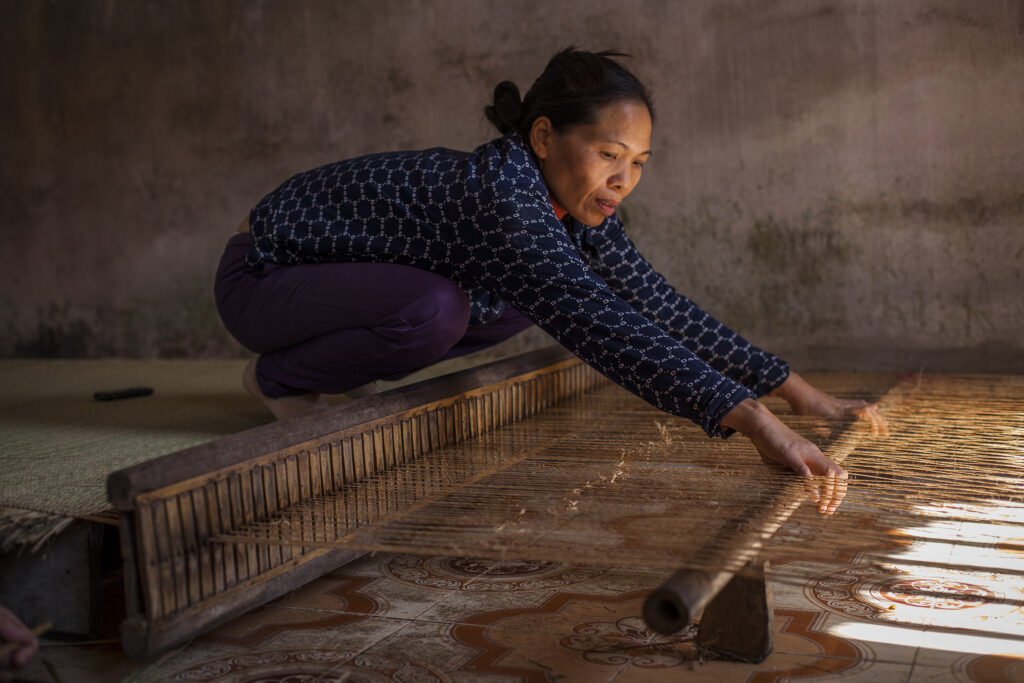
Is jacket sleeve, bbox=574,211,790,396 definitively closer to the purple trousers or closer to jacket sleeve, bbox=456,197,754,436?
the purple trousers

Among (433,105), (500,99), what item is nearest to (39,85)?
(433,105)

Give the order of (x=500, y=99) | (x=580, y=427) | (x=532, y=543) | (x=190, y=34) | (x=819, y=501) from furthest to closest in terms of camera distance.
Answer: (x=190, y=34)
(x=580, y=427)
(x=500, y=99)
(x=819, y=501)
(x=532, y=543)

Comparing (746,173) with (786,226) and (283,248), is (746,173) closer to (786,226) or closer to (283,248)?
(786,226)

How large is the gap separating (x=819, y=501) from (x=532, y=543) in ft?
1.45

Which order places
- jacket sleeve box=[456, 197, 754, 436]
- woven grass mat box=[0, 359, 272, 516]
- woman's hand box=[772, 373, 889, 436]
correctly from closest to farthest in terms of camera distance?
1. jacket sleeve box=[456, 197, 754, 436]
2. woven grass mat box=[0, 359, 272, 516]
3. woman's hand box=[772, 373, 889, 436]

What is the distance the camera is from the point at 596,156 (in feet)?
6.31

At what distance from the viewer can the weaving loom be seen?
1.28m

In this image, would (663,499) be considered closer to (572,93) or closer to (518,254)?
(518,254)

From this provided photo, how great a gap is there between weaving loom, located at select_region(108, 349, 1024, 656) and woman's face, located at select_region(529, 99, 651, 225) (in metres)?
0.45

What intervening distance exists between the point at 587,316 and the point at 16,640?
38.6 inches

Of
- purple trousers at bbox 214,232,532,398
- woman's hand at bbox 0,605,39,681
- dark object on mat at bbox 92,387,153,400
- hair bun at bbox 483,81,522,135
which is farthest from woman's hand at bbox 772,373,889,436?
dark object on mat at bbox 92,387,153,400

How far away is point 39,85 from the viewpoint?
5105 mm

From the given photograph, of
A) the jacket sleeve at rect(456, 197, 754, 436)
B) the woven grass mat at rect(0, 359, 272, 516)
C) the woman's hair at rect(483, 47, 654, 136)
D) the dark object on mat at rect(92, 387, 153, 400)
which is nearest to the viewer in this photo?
the jacket sleeve at rect(456, 197, 754, 436)

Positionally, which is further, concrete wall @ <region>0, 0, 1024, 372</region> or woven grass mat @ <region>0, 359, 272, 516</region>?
concrete wall @ <region>0, 0, 1024, 372</region>
